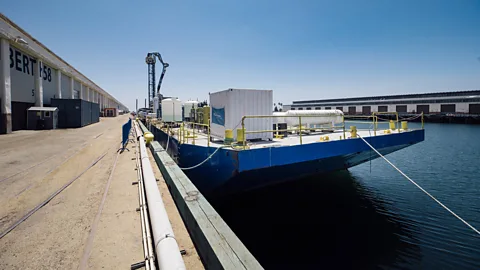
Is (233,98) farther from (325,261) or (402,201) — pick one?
(402,201)

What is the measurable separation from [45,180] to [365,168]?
16.9 m

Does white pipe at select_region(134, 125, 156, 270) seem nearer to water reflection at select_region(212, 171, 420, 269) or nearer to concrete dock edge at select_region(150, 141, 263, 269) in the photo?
concrete dock edge at select_region(150, 141, 263, 269)

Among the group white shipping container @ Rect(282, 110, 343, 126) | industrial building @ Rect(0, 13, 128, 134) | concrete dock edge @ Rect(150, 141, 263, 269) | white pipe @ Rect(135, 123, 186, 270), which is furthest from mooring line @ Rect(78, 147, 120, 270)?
industrial building @ Rect(0, 13, 128, 134)

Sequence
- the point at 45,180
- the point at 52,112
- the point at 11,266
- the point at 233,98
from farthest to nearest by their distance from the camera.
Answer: the point at 52,112 → the point at 233,98 → the point at 45,180 → the point at 11,266

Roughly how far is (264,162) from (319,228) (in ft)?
10.1

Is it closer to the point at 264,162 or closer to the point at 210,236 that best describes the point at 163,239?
Answer: the point at 210,236

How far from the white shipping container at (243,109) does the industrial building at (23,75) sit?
68.4 feet

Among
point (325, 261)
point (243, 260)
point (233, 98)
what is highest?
point (233, 98)

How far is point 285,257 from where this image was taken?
6.34 meters

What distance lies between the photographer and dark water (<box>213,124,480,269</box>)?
6242mm

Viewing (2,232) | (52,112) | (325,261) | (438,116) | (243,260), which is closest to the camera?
(243,260)

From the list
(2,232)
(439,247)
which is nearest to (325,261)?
(439,247)

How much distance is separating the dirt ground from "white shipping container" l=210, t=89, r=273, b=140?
144 inches

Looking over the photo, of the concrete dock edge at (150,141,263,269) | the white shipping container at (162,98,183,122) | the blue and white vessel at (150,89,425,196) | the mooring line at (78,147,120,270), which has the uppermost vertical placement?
the white shipping container at (162,98,183,122)
